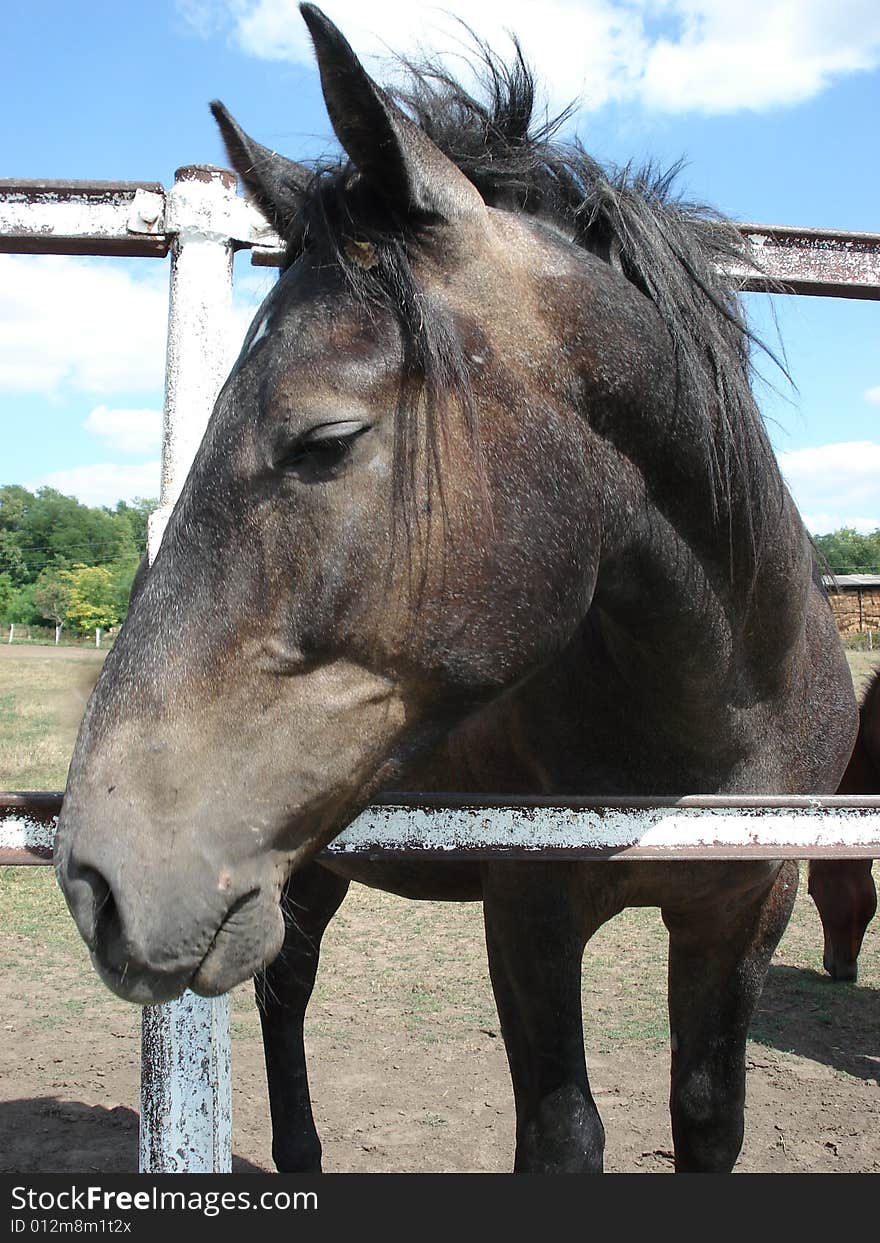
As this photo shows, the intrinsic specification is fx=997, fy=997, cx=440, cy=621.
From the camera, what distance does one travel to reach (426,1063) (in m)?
4.48

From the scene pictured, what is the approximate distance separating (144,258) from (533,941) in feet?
5.82

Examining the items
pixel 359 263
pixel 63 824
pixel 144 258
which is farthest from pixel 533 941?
pixel 144 258

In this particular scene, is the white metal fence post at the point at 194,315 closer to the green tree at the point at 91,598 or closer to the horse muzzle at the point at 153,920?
the horse muzzle at the point at 153,920

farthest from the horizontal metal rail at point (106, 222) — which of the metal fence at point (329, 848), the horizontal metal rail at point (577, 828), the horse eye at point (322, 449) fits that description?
the horizontal metal rail at point (577, 828)

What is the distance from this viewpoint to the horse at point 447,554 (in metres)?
1.41

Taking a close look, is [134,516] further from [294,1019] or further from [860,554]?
[294,1019]

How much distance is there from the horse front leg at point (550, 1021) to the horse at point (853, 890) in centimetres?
388

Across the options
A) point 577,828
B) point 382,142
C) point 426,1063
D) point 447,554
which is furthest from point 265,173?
point 426,1063

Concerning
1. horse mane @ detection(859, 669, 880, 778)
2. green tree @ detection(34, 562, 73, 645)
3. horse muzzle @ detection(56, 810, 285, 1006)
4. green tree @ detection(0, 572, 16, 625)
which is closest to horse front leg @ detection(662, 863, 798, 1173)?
horse muzzle @ detection(56, 810, 285, 1006)

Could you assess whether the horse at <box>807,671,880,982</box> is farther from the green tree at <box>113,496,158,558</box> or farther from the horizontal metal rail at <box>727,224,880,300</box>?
the green tree at <box>113,496,158,558</box>

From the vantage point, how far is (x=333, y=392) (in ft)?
4.91

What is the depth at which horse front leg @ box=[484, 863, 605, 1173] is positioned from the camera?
2.26 meters

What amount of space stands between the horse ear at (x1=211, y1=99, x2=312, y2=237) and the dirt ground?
3197 millimetres

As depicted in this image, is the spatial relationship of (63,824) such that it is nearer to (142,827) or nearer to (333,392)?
(142,827)
